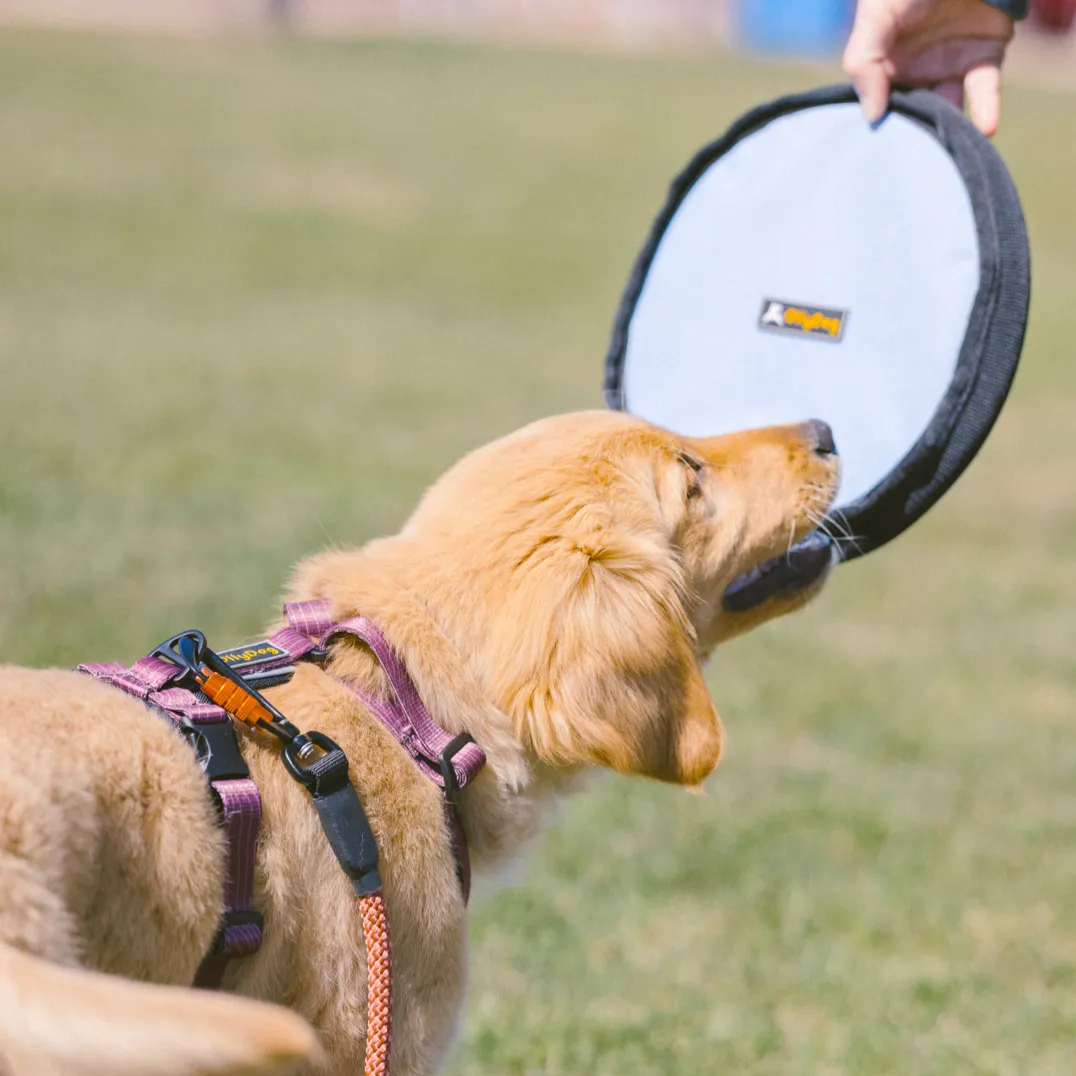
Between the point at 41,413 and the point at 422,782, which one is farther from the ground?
the point at 422,782

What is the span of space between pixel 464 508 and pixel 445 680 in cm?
47

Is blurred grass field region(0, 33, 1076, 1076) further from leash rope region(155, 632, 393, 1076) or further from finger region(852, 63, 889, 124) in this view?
finger region(852, 63, 889, 124)

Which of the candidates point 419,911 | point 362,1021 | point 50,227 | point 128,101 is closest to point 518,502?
point 419,911

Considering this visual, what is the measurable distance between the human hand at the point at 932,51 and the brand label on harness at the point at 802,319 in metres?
0.57

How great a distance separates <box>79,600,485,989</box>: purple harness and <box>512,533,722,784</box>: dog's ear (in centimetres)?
19

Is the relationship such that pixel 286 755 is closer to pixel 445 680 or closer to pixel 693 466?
pixel 445 680

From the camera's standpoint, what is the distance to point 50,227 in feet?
55.9

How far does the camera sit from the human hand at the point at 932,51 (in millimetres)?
4164

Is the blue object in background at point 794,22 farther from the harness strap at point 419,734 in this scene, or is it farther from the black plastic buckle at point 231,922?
the black plastic buckle at point 231,922

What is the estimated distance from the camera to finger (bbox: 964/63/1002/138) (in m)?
4.23

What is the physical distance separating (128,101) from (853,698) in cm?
2277

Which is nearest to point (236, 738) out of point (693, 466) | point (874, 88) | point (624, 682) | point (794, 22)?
point (624, 682)

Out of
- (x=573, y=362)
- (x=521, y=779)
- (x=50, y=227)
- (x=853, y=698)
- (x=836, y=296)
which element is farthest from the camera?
(x=50, y=227)

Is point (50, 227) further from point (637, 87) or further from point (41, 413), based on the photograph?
point (637, 87)
